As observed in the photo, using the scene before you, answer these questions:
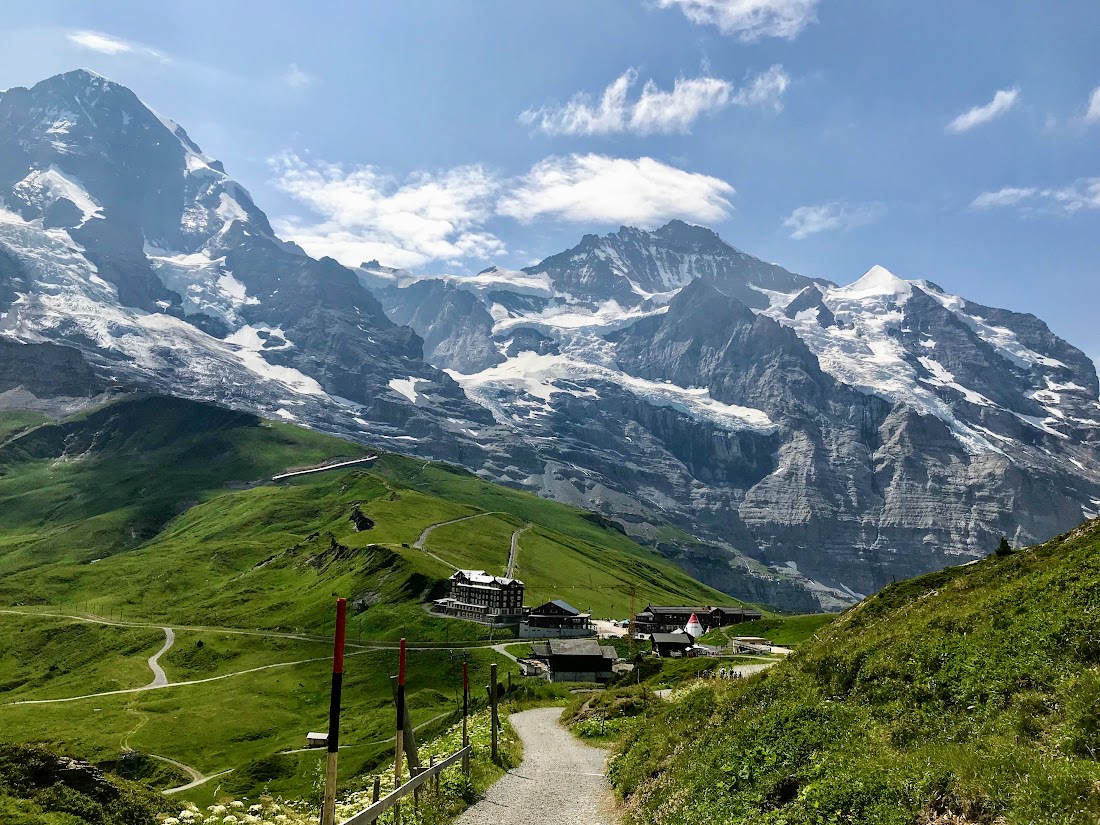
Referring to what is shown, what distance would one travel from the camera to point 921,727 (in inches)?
851

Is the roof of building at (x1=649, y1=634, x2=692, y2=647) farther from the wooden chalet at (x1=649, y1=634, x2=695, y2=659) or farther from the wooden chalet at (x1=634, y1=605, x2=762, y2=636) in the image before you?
the wooden chalet at (x1=634, y1=605, x2=762, y2=636)

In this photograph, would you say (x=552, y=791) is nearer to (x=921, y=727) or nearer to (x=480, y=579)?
(x=921, y=727)

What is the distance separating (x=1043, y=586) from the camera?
27188mm

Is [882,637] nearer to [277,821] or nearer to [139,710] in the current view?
[277,821]

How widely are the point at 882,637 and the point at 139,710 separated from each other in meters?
124

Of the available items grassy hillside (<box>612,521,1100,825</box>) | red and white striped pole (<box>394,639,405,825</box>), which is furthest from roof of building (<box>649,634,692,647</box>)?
red and white striped pole (<box>394,639,405,825</box>)

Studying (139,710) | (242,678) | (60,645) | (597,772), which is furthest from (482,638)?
(597,772)

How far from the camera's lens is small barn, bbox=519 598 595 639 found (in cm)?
15538

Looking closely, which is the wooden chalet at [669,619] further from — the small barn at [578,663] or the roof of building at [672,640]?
the small barn at [578,663]

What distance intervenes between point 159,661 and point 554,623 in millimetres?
79415

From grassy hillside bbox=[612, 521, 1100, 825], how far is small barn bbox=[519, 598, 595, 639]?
122762 millimetres

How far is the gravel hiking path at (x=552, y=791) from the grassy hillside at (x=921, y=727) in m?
1.42

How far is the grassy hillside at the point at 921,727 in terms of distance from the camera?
16047 mm

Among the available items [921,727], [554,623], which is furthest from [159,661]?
[921,727]
